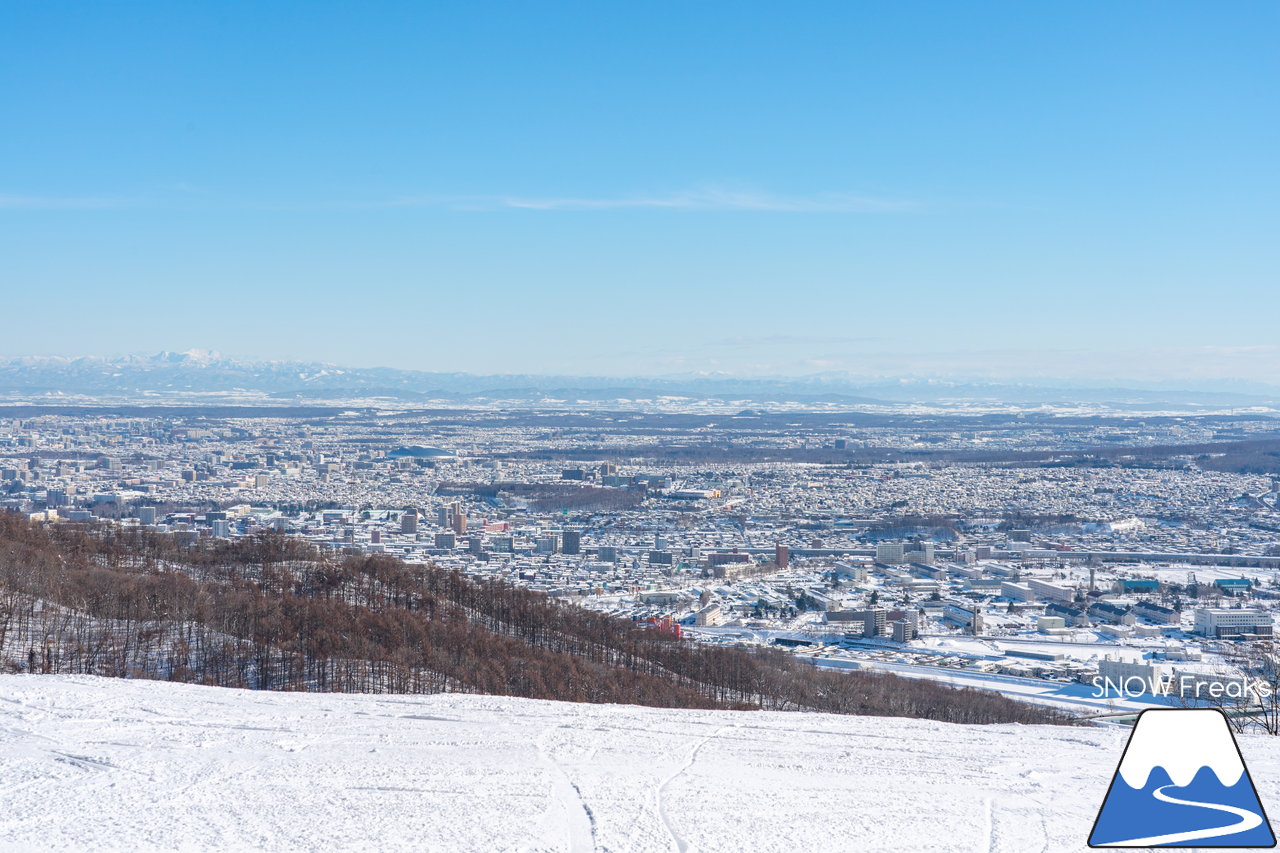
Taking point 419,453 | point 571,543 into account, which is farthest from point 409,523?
point 419,453

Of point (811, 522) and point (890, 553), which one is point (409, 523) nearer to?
point (811, 522)

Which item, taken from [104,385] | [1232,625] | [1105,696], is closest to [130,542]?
[1105,696]

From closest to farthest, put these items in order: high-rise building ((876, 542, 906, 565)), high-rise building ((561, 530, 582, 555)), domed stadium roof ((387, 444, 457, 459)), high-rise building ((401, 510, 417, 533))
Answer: high-rise building ((876, 542, 906, 565)), high-rise building ((561, 530, 582, 555)), high-rise building ((401, 510, 417, 533)), domed stadium roof ((387, 444, 457, 459))

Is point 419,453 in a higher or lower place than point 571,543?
higher

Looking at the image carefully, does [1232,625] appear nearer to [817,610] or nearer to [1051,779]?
[817,610]

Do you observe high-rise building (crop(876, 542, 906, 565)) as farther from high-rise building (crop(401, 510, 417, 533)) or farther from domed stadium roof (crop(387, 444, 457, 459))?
domed stadium roof (crop(387, 444, 457, 459))

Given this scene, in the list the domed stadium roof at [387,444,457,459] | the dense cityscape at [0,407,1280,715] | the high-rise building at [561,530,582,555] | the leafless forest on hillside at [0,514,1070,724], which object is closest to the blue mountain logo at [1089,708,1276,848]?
the leafless forest on hillside at [0,514,1070,724]
